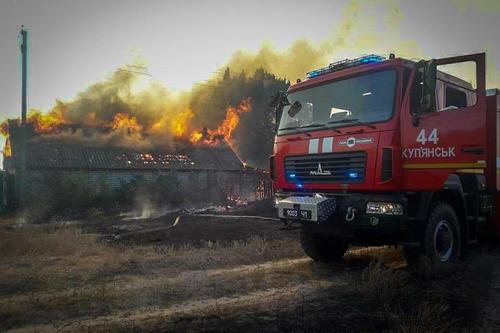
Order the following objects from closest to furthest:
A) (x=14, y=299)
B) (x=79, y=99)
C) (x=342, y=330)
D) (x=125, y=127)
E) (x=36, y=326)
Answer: (x=342, y=330)
(x=36, y=326)
(x=14, y=299)
(x=125, y=127)
(x=79, y=99)

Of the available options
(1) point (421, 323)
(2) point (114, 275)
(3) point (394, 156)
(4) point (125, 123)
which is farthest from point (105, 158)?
(1) point (421, 323)

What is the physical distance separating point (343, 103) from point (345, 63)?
2.67 ft

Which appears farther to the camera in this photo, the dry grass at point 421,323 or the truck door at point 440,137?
the truck door at point 440,137

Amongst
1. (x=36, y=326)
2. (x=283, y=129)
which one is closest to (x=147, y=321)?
(x=36, y=326)

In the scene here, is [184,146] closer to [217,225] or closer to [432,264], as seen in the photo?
[217,225]

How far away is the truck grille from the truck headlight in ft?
1.40

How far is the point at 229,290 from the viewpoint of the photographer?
19.4ft

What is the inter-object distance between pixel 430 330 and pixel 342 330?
2.75ft

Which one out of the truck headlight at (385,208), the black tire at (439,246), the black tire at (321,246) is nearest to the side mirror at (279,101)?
the black tire at (321,246)

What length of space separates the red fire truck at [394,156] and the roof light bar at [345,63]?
0.07ft

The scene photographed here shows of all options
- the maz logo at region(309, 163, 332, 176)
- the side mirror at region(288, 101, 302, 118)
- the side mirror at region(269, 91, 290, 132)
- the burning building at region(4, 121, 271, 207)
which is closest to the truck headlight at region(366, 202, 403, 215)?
the maz logo at region(309, 163, 332, 176)

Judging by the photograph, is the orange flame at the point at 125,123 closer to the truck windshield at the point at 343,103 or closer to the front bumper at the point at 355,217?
the truck windshield at the point at 343,103

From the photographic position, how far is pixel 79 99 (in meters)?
35.8

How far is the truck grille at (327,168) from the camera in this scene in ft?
20.2
